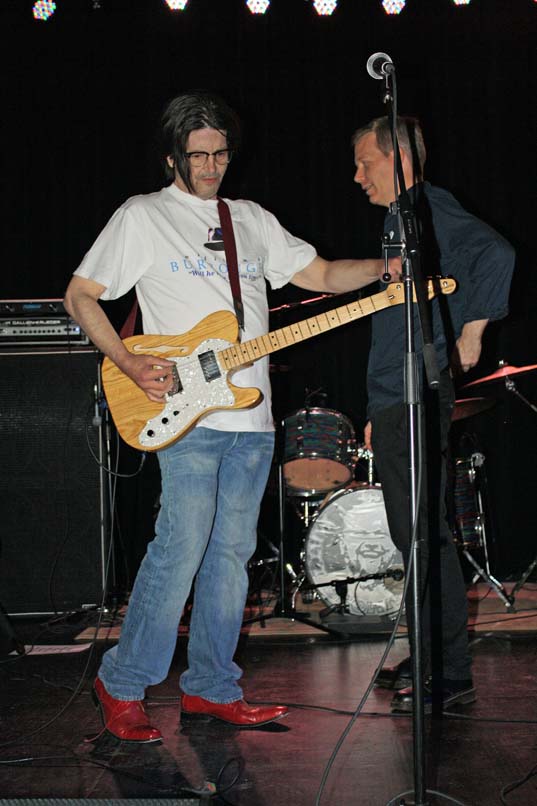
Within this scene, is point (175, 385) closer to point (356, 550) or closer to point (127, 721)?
point (127, 721)

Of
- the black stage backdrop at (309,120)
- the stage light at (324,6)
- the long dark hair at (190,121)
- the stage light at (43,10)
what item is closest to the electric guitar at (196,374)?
the long dark hair at (190,121)

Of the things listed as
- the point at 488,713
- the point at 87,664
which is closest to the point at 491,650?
the point at 488,713

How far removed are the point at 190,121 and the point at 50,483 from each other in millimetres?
2610

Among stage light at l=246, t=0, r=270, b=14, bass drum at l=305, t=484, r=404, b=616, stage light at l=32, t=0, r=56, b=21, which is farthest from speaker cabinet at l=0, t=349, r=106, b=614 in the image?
stage light at l=246, t=0, r=270, b=14

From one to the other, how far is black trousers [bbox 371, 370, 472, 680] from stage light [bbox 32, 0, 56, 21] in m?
4.10

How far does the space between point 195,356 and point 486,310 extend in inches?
40.6

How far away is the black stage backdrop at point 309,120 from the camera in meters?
5.82

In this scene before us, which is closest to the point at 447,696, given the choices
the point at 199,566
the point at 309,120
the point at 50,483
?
the point at 199,566

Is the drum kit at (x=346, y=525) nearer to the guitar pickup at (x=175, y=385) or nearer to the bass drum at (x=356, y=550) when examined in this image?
the bass drum at (x=356, y=550)

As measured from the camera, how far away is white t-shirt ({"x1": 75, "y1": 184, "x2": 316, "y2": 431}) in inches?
116

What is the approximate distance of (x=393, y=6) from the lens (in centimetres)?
576

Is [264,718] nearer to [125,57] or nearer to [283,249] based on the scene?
[283,249]

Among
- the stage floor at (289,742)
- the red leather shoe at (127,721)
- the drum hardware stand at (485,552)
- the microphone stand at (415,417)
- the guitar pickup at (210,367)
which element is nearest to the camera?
the microphone stand at (415,417)

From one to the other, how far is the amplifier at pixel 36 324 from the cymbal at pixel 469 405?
Result: 2.04m
